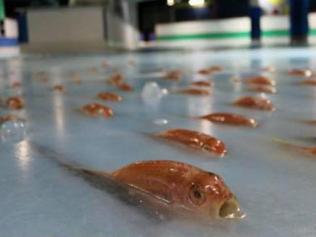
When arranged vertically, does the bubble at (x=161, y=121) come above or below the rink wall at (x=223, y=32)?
below

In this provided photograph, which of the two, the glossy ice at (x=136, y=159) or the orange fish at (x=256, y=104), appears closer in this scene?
the glossy ice at (x=136, y=159)

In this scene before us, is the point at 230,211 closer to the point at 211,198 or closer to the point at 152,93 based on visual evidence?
the point at 211,198

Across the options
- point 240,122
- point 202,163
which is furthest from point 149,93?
point 202,163

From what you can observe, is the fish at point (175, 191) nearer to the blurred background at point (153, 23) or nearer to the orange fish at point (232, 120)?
the orange fish at point (232, 120)

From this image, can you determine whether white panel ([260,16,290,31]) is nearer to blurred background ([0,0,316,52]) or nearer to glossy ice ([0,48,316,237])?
blurred background ([0,0,316,52])

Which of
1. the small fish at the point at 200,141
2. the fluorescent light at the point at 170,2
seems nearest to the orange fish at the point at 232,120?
the small fish at the point at 200,141

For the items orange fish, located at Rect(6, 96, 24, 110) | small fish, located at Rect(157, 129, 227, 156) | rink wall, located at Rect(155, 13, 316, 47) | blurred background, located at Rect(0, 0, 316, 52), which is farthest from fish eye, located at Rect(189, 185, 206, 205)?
rink wall, located at Rect(155, 13, 316, 47)

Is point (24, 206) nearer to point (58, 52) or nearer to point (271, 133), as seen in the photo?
point (271, 133)
